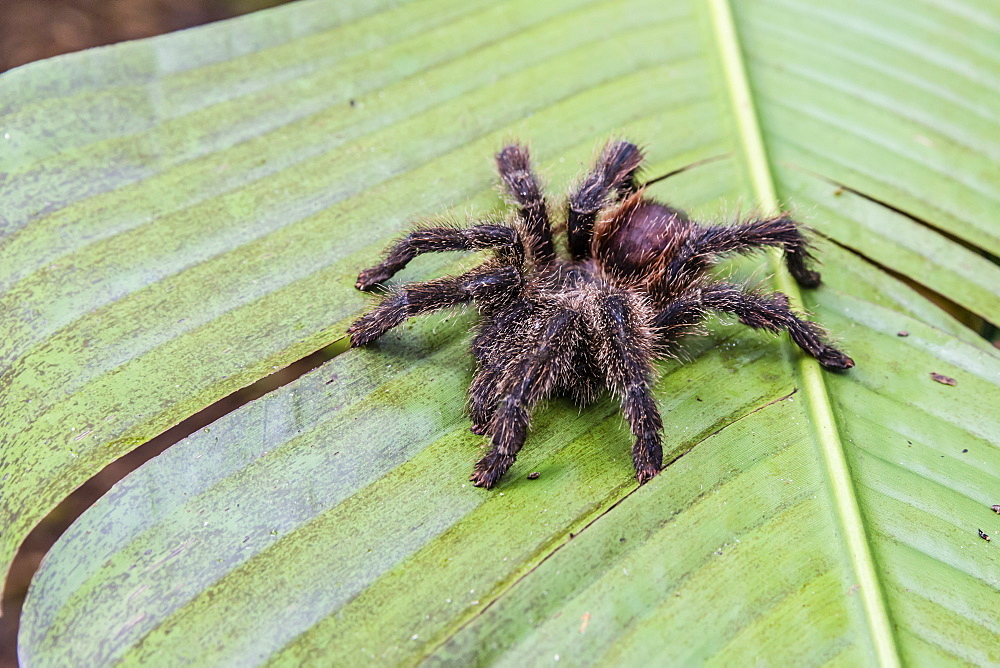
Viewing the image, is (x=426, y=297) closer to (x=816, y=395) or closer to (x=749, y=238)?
(x=749, y=238)

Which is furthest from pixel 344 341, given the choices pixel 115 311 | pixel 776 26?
pixel 776 26

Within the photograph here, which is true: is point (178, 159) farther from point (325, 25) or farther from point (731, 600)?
point (731, 600)

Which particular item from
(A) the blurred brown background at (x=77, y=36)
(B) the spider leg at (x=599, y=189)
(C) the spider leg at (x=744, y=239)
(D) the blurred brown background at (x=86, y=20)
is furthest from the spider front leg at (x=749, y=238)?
(D) the blurred brown background at (x=86, y=20)

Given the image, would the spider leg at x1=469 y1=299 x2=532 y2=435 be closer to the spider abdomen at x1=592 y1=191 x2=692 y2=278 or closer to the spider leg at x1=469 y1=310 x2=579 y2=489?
the spider leg at x1=469 y1=310 x2=579 y2=489

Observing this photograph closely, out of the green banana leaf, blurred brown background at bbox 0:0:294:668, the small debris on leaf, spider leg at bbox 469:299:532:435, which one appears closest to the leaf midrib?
the green banana leaf

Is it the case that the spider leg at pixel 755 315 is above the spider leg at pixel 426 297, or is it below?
below


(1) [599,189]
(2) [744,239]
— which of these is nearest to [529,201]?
(1) [599,189]

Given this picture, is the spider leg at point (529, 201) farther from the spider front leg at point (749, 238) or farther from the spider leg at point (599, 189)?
the spider front leg at point (749, 238)

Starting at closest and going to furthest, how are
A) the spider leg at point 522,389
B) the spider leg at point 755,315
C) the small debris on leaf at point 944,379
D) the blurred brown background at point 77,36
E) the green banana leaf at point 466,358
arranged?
the green banana leaf at point 466,358, the spider leg at point 522,389, the spider leg at point 755,315, the small debris on leaf at point 944,379, the blurred brown background at point 77,36

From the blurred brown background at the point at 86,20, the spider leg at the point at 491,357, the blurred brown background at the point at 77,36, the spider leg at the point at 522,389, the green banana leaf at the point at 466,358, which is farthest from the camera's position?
the blurred brown background at the point at 86,20
